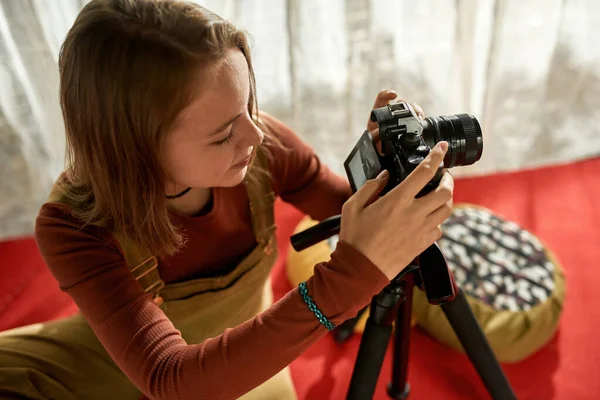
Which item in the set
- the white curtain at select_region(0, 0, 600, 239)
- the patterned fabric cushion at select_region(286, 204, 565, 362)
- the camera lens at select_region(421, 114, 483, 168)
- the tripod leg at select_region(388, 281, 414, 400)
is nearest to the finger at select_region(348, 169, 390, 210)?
the camera lens at select_region(421, 114, 483, 168)

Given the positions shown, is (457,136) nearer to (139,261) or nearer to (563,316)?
(139,261)

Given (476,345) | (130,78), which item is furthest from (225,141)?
(476,345)

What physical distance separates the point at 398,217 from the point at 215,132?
10.3 inches

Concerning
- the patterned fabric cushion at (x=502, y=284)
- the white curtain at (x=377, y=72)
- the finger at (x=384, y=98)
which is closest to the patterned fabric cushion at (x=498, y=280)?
the patterned fabric cushion at (x=502, y=284)

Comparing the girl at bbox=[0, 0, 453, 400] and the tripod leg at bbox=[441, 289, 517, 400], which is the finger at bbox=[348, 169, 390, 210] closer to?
the girl at bbox=[0, 0, 453, 400]

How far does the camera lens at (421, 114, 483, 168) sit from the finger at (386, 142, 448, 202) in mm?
101

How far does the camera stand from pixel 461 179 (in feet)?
5.42

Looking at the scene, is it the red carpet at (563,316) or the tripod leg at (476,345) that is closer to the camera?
the tripod leg at (476,345)

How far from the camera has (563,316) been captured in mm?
1219

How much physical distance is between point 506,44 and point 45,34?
4.05 feet

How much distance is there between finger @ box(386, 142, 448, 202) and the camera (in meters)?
0.57

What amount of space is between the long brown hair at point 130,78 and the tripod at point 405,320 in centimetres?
25

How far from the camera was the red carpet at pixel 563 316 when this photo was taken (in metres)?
1.09

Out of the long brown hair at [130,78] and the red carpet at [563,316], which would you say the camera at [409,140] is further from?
the red carpet at [563,316]
